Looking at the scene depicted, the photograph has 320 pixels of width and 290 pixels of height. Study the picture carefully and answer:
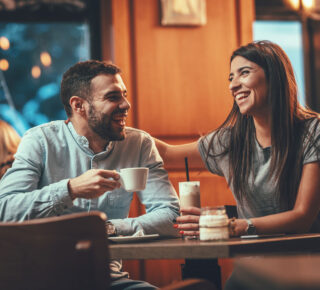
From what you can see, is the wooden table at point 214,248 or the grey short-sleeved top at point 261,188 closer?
the wooden table at point 214,248

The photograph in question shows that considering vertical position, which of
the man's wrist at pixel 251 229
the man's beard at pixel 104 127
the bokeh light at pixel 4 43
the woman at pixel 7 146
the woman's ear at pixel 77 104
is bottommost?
the man's wrist at pixel 251 229

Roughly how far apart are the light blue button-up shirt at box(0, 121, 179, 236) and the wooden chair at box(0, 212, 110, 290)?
62cm

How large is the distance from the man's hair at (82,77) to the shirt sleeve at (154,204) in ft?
1.17

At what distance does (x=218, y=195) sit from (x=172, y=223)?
186 centimetres

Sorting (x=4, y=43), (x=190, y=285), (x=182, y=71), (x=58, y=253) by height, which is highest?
(x=4, y=43)

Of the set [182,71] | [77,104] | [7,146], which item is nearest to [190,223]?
[77,104]

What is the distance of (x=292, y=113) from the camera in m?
2.19

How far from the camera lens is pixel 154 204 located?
211cm

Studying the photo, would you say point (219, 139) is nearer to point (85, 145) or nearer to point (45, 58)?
point (85, 145)

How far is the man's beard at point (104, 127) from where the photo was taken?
7.18 ft

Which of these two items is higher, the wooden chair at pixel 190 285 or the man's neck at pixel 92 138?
the man's neck at pixel 92 138

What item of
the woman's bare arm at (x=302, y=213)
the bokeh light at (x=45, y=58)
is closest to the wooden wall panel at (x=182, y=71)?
the bokeh light at (x=45, y=58)

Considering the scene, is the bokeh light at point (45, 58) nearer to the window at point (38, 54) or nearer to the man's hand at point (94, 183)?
the window at point (38, 54)

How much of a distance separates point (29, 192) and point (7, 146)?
1170 mm
